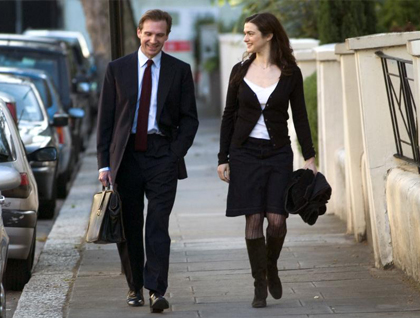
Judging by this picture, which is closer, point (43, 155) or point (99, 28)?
point (43, 155)

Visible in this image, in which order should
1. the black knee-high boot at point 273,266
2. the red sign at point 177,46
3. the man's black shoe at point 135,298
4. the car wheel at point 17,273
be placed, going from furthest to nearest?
the red sign at point 177,46 → the car wheel at point 17,273 → the man's black shoe at point 135,298 → the black knee-high boot at point 273,266

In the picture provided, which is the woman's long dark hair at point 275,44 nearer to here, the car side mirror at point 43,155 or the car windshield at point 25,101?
the car side mirror at point 43,155

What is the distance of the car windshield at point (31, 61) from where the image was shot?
1695 cm

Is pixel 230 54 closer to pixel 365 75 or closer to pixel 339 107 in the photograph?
pixel 339 107

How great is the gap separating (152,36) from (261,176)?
3.46 feet

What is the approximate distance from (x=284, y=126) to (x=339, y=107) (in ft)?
12.6

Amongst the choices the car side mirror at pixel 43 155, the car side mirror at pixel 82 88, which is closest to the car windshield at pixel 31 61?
the car side mirror at pixel 82 88

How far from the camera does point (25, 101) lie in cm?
1318

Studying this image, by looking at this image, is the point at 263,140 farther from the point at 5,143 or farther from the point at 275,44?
the point at 5,143

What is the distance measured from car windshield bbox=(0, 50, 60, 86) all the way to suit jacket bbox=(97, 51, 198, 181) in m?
10.2

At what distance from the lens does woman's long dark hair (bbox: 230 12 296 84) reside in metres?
6.83

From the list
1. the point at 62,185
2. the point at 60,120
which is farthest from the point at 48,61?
the point at 60,120

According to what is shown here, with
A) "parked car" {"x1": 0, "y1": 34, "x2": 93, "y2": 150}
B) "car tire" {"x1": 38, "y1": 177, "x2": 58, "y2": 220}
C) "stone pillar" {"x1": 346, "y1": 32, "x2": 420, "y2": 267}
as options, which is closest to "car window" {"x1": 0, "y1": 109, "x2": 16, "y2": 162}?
"stone pillar" {"x1": 346, "y1": 32, "x2": 420, "y2": 267}

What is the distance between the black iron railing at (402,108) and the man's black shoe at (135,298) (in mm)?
2024
